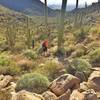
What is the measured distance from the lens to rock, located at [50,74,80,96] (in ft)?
34.4

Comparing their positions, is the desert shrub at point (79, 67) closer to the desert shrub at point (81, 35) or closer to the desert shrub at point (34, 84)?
the desert shrub at point (34, 84)

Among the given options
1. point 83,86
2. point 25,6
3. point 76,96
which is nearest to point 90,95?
point 76,96

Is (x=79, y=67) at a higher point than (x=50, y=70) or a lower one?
higher

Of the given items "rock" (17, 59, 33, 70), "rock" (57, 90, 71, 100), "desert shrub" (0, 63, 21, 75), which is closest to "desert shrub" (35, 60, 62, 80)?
"desert shrub" (0, 63, 21, 75)

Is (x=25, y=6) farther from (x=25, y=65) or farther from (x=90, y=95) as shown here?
(x=90, y=95)

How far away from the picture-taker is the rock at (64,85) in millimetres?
10484

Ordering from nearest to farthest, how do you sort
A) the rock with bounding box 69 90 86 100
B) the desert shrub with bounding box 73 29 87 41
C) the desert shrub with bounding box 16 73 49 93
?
the rock with bounding box 69 90 86 100, the desert shrub with bounding box 16 73 49 93, the desert shrub with bounding box 73 29 87 41

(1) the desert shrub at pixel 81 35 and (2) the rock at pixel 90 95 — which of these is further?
(1) the desert shrub at pixel 81 35

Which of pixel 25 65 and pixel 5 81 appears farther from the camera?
pixel 25 65

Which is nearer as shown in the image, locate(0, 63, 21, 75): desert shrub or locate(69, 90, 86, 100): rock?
locate(69, 90, 86, 100): rock

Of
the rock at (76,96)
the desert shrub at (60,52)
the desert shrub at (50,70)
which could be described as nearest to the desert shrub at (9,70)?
the desert shrub at (50,70)

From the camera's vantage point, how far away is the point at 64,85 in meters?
10.6

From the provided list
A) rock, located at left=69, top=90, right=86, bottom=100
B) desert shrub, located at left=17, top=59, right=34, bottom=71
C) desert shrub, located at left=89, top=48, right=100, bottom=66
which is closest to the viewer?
rock, located at left=69, top=90, right=86, bottom=100

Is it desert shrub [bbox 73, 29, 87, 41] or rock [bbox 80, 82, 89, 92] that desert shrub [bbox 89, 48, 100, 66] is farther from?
desert shrub [bbox 73, 29, 87, 41]
